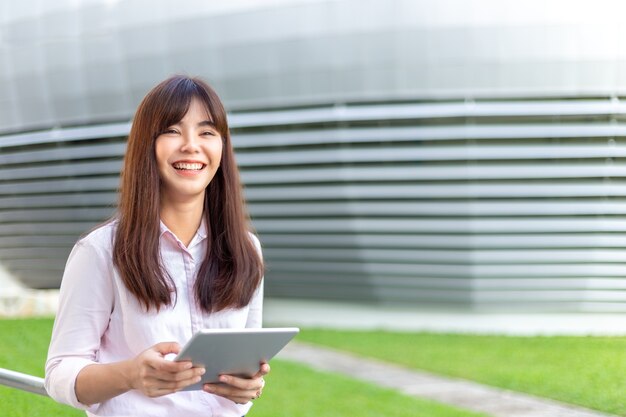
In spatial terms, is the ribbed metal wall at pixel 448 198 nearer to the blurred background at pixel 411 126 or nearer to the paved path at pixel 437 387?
the blurred background at pixel 411 126

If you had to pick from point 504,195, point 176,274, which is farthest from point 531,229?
point 176,274

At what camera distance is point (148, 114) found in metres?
2.18

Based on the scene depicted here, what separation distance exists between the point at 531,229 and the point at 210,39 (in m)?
5.50

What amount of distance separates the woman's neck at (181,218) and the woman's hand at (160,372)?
1.20 ft

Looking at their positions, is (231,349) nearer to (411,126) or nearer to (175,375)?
(175,375)

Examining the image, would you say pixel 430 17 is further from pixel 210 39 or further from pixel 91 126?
pixel 91 126

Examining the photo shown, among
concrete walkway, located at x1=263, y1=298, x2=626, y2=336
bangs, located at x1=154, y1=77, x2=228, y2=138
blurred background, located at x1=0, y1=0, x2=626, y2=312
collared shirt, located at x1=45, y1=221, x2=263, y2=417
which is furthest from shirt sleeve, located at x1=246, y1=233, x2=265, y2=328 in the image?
concrete walkway, located at x1=263, y1=298, x2=626, y2=336

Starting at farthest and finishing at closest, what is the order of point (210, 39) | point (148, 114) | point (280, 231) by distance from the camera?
point (280, 231) < point (210, 39) < point (148, 114)

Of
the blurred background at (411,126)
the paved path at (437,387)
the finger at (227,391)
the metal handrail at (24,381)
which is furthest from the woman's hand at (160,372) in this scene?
the blurred background at (411,126)

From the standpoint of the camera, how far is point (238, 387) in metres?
2.11

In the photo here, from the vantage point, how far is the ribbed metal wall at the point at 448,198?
1358cm

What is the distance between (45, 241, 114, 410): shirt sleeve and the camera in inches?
81.6

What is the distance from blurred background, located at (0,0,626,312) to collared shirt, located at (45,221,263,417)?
1155cm

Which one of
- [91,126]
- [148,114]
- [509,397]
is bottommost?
[509,397]
